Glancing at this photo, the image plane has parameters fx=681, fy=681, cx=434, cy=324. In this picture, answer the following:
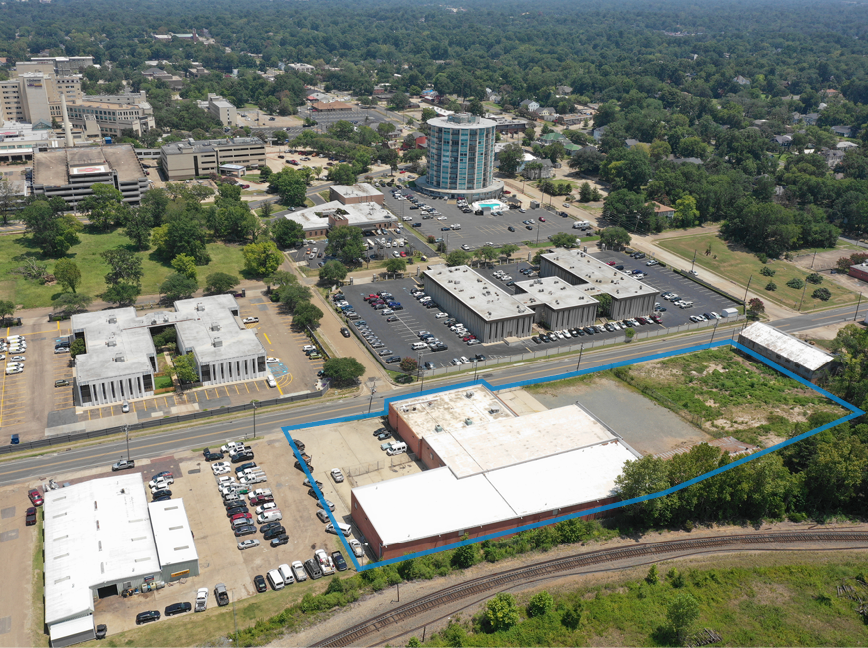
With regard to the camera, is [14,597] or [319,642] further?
[14,597]

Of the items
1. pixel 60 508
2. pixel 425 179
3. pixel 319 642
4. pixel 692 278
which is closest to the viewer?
pixel 319 642

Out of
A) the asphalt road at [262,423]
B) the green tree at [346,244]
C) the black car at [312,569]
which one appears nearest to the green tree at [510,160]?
the green tree at [346,244]

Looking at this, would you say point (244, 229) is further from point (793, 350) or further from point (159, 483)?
point (793, 350)

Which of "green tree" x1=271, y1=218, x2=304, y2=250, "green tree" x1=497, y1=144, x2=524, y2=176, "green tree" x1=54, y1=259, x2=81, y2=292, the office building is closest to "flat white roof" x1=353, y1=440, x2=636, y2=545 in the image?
"green tree" x1=54, y1=259, x2=81, y2=292

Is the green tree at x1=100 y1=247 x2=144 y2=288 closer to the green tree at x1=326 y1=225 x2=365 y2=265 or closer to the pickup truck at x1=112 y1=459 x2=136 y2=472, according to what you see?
the green tree at x1=326 y1=225 x2=365 y2=265

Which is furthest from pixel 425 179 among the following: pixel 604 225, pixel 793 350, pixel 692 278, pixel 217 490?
pixel 217 490

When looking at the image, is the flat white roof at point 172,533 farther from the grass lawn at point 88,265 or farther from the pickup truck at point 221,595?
the grass lawn at point 88,265

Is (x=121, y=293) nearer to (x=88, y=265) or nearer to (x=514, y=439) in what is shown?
(x=88, y=265)
